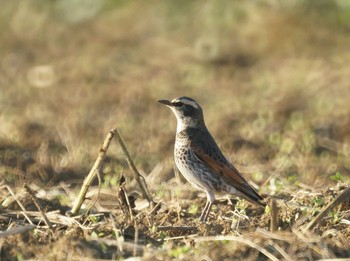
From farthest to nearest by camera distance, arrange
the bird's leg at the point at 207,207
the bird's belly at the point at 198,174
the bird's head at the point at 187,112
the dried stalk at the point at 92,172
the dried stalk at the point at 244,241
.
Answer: the bird's head at the point at 187,112 < the bird's belly at the point at 198,174 < the bird's leg at the point at 207,207 < the dried stalk at the point at 92,172 < the dried stalk at the point at 244,241

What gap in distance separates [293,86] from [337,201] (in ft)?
26.6

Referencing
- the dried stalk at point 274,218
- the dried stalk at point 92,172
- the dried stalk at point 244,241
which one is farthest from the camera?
the dried stalk at point 92,172

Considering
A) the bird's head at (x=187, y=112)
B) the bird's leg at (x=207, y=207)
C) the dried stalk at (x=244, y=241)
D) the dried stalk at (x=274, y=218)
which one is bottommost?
the bird's leg at (x=207, y=207)

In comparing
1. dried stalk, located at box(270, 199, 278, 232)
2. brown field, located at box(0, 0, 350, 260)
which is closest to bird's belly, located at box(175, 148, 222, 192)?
brown field, located at box(0, 0, 350, 260)

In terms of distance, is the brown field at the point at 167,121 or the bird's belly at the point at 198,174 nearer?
the brown field at the point at 167,121

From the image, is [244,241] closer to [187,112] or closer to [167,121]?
[187,112]

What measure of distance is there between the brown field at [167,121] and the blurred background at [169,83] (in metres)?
0.03

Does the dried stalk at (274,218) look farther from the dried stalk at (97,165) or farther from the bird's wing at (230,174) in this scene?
the dried stalk at (97,165)

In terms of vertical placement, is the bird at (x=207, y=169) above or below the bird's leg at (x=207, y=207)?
above

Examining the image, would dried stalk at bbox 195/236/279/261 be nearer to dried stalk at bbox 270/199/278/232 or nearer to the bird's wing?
dried stalk at bbox 270/199/278/232

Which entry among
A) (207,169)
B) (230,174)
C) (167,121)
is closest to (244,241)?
(230,174)

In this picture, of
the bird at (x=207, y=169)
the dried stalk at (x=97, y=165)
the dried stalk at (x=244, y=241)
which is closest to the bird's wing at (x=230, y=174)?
the bird at (x=207, y=169)

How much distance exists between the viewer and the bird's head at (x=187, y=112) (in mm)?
8969

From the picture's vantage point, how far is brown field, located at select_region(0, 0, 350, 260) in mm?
6980
